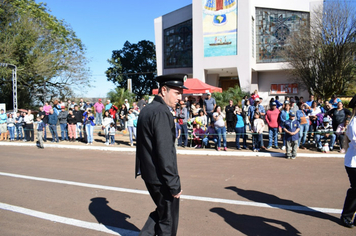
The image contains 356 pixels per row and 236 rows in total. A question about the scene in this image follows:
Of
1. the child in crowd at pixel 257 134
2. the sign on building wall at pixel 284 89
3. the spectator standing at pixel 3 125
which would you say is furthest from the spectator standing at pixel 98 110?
the sign on building wall at pixel 284 89

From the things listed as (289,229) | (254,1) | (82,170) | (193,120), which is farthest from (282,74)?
(289,229)

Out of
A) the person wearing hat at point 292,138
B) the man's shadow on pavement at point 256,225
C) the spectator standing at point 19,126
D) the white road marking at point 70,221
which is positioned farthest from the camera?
the spectator standing at point 19,126

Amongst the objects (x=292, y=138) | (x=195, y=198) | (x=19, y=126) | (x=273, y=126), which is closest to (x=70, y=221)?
(x=195, y=198)

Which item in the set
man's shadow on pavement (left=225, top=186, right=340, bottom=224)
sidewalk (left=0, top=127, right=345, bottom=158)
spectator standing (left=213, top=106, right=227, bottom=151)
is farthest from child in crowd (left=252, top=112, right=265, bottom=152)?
man's shadow on pavement (left=225, top=186, right=340, bottom=224)

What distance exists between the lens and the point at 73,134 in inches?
645

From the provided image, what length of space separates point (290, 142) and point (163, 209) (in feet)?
27.1

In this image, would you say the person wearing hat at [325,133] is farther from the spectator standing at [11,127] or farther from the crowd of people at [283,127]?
the spectator standing at [11,127]

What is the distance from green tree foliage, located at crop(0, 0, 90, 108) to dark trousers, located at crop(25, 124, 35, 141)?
28.0 feet

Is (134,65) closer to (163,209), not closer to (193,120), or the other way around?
(193,120)

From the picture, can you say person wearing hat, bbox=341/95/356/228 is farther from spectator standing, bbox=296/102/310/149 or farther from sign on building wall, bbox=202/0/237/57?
sign on building wall, bbox=202/0/237/57

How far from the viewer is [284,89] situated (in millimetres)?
33438

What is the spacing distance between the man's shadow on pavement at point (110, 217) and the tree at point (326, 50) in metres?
22.3

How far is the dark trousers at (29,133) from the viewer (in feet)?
57.1

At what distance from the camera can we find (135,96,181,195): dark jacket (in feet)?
10.3
